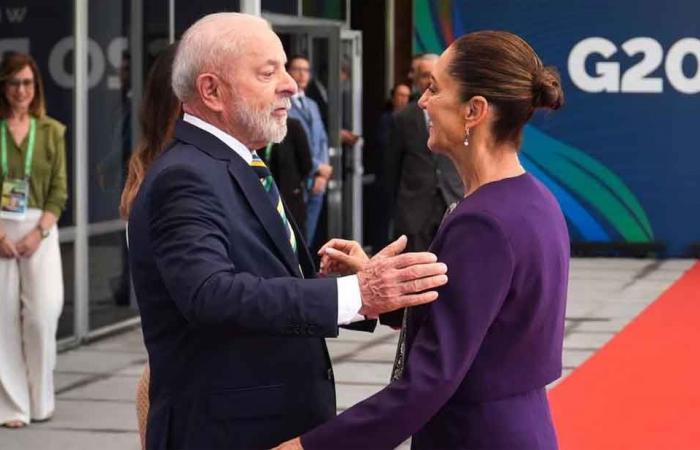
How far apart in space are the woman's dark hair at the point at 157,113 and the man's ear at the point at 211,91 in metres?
1.89

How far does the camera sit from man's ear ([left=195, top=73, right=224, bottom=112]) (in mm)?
3146

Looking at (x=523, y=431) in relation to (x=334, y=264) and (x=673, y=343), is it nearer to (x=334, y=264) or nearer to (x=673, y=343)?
(x=334, y=264)

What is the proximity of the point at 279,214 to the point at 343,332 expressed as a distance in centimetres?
865

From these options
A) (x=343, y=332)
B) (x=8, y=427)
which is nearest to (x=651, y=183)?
(x=343, y=332)

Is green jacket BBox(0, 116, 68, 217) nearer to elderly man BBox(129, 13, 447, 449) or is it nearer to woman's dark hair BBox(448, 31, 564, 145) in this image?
elderly man BBox(129, 13, 447, 449)

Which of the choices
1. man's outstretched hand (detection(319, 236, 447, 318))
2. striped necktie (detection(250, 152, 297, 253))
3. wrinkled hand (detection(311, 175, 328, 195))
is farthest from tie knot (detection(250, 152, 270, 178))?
wrinkled hand (detection(311, 175, 328, 195))

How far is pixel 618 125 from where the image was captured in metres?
17.5

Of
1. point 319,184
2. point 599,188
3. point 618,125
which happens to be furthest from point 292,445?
point 618,125

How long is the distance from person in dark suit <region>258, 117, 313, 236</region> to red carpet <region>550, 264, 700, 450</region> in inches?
101

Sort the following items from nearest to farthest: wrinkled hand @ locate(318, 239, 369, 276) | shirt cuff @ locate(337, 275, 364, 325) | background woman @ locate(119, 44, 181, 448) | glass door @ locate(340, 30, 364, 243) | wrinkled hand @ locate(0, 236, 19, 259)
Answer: shirt cuff @ locate(337, 275, 364, 325)
wrinkled hand @ locate(318, 239, 369, 276)
background woman @ locate(119, 44, 181, 448)
wrinkled hand @ locate(0, 236, 19, 259)
glass door @ locate(340, 30, 364, 243)

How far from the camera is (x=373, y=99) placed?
18.3 metres

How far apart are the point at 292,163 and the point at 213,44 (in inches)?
332

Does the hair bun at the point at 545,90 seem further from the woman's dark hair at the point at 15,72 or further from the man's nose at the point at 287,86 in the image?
the woman's dark hair at the point at 15,72

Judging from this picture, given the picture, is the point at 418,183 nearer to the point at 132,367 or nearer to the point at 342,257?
the point at 132,367
